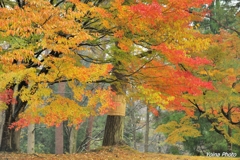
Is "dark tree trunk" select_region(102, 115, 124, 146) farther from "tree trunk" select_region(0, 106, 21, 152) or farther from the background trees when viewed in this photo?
"tree trunk" select_region(0, 106, 21, 152)

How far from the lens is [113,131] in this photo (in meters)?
11.7

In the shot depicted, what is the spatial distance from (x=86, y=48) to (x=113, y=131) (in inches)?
162

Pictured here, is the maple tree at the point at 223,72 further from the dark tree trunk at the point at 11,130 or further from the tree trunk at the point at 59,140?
the tree trunk at the point at 59,140

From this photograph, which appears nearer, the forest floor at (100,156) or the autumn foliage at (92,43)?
the autumn foliage at (92,43)

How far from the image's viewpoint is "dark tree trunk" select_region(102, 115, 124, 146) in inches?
459

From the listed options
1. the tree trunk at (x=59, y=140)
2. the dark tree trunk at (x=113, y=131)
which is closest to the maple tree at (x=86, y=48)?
the dark tree trunk at (x=113, y=131)

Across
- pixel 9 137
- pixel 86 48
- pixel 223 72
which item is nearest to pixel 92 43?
pixel 86 48

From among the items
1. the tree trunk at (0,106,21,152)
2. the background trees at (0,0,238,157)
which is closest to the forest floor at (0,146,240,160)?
the tree trunk at (0,106,21,152)

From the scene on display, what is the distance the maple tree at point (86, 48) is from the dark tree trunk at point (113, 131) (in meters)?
2.08

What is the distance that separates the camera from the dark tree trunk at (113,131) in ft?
38.2

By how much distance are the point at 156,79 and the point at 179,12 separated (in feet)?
6.93

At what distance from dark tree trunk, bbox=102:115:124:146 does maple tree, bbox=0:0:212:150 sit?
6.82ft

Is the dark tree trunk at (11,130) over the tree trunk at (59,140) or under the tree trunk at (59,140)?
over

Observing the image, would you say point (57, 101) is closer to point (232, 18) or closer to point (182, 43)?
point (182, 43)
